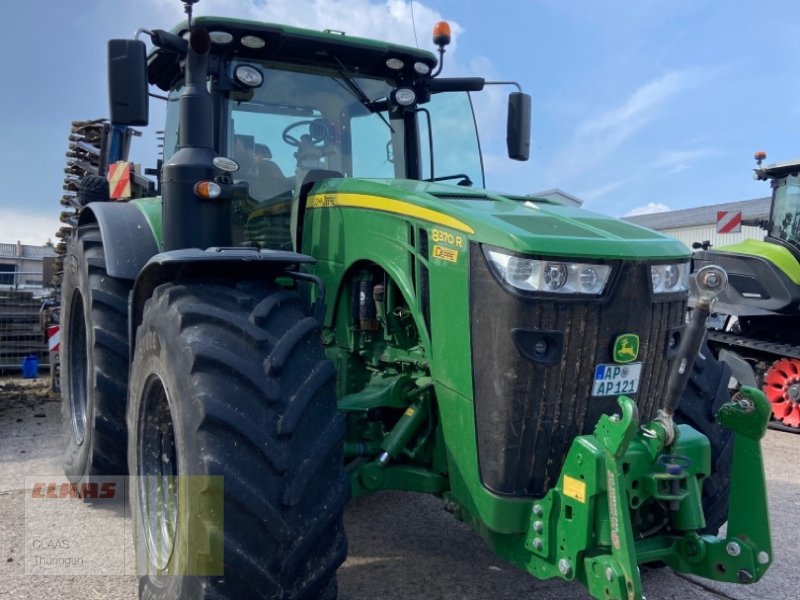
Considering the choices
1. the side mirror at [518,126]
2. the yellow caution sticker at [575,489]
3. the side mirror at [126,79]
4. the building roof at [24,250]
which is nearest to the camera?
the yellow caution sticker at [575,489]

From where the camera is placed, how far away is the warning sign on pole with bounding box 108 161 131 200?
6000 mm

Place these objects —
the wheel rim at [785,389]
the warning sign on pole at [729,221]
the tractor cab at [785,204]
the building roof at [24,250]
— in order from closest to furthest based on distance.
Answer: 1. the wheel rim at [785,389]
2. the tractor cab at [785,204]
3. the warning sign on pole at [729,221]
4. the building roof at [24,250]

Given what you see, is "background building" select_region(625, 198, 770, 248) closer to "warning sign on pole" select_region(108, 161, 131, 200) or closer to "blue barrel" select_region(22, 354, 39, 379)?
"blue barrel" select_region(22, 354, 39, 379)

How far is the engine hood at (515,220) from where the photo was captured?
261 centimetres

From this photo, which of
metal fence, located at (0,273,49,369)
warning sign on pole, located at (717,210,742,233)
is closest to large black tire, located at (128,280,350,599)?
metal fence, located at (0,273,49,369)

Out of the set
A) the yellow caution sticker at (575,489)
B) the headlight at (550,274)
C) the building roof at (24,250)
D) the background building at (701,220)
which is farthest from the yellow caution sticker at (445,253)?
the building roof at (24,250)

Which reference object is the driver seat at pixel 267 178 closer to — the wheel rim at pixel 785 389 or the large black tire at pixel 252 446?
the large black tire at pixel 252 446

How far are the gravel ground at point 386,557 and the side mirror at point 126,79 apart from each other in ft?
6.73

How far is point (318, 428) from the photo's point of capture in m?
2.62

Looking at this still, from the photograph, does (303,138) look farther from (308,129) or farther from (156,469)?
(156,469)

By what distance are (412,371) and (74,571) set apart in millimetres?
1847

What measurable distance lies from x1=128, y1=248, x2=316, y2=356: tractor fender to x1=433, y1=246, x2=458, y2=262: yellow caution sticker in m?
0.49

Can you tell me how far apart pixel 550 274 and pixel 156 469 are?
182 cm

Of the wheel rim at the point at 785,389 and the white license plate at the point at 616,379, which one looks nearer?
the white license plate at the point at 616,379
